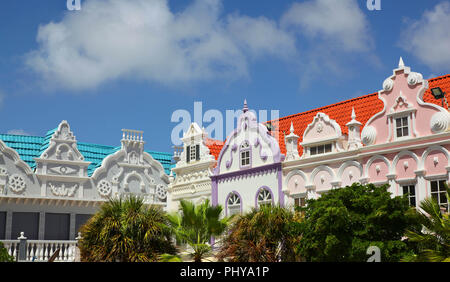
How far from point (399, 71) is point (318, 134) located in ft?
16.8

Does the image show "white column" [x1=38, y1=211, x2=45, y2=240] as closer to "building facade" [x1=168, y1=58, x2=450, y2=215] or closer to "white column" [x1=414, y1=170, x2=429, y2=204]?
"building facade" [x1=168, y1=58, x2=450, y2=215]

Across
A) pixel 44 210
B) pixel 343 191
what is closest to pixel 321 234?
pixel 343 191

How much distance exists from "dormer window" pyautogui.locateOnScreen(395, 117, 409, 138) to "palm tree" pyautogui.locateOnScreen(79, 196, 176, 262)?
34.8ft

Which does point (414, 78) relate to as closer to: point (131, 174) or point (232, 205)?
point (232, 205)

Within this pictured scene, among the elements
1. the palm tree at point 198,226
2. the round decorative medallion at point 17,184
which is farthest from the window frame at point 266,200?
the round decorative medallion at point 17,184

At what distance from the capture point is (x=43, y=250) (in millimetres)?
33312

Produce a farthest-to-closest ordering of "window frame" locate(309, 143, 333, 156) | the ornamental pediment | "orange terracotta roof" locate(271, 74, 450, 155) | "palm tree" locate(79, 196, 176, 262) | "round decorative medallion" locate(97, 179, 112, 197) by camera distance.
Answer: "round decorative medallion" locate(97, 179, 112, 197) → "window frame" locate(309, 143, 333, 156) → the ornamental pediment → "orange terracotta roof" locate(271, 74, 450, 155) → "palm tree" locate(79, 196, 176, 262)

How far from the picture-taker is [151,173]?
42.8 meters

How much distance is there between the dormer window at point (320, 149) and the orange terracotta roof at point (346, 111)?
1.21 meters

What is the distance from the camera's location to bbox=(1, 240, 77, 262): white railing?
32.2 metres

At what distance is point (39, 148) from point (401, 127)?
2503cm

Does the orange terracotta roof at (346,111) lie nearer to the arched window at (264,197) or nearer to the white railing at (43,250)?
the arched window at (264,197)

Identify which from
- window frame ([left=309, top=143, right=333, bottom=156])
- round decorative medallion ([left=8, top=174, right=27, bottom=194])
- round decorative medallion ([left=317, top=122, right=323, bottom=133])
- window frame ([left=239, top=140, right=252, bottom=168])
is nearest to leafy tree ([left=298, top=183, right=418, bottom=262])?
window frame ([left=309, top=143, right=333, bottom=156])
